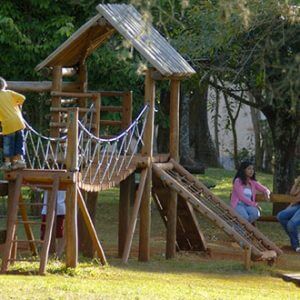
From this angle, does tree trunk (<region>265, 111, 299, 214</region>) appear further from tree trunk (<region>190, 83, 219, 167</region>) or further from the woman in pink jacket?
tree trunk (<region>190, 83, 219, 167</region>)

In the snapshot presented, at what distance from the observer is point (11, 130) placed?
1349cm

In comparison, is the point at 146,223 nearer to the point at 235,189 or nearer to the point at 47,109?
the point at 235,189

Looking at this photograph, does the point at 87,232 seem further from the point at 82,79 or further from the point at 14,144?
the point at 14,144

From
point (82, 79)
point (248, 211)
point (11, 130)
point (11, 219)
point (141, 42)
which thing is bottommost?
point (248, 211)

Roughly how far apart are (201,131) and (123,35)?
68.2ft

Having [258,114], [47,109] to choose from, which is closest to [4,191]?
[47,109]

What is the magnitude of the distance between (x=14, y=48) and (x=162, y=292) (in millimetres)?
9802

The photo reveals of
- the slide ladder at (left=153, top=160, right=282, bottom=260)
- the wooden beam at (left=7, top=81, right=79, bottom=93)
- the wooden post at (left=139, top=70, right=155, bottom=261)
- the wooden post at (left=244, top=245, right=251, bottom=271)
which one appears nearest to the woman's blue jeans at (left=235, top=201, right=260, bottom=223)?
the slide ladder at (left=153, top=160, right=282, bottom=260)

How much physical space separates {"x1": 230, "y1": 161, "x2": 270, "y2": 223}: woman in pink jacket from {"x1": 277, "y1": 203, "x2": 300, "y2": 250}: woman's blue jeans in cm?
49

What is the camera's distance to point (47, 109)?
23.2 m

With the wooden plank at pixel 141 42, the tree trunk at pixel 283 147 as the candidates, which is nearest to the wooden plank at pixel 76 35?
the wooden plank at pixel 141 42

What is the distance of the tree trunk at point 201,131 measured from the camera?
3509 cm

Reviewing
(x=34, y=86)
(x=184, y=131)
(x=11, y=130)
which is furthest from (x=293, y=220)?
(x=184, y=131)

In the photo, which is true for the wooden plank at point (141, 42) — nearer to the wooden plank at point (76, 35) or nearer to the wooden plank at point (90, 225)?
the wooden plank at point (76, 35)
